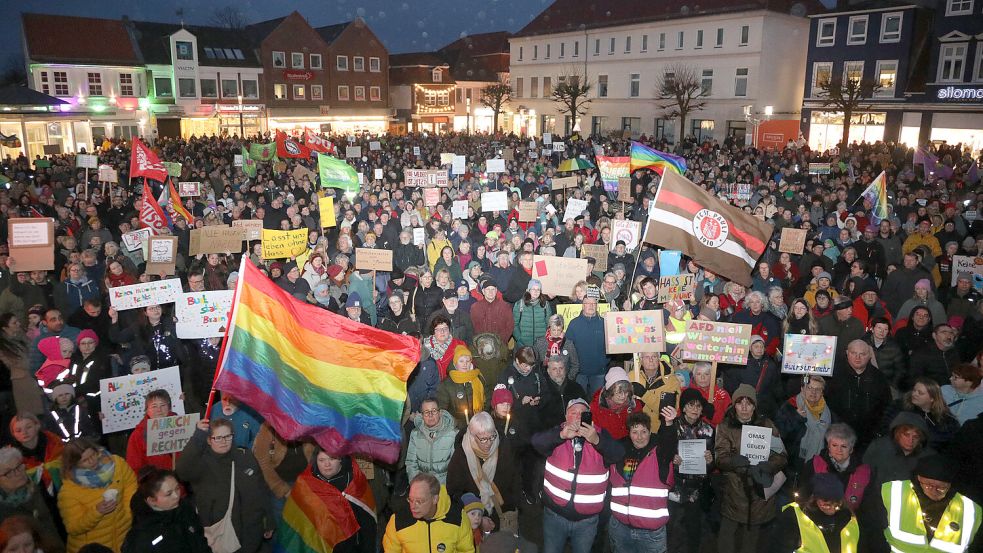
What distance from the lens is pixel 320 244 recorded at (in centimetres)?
1077

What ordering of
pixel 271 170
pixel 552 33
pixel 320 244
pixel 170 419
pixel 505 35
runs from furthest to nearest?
pixel 505 35 → pixel 552 33 → pixel 271 170 → pixel 320 244 → pixel 170 419

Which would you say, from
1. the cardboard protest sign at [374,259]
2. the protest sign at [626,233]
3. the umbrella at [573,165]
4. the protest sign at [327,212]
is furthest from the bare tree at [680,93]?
the cardboard protest sign at [374,259]

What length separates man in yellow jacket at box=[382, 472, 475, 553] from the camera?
4.14 meters

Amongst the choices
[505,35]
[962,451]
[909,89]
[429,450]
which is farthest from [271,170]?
[505,35]

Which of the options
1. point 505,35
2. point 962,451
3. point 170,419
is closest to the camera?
point 962,451

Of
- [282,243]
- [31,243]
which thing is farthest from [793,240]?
[31,243]

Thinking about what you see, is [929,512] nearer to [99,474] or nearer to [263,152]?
[99,474]

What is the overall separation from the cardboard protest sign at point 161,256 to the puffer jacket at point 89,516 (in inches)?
218

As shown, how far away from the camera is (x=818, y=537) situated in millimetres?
4391

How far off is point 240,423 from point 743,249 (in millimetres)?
5740

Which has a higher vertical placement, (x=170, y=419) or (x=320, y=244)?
(x=320, y=244)

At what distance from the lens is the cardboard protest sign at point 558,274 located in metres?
9.16

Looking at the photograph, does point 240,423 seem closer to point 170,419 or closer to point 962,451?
point 170,419

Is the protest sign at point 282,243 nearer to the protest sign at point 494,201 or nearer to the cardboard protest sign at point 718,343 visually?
the protest sign at point 494,201
